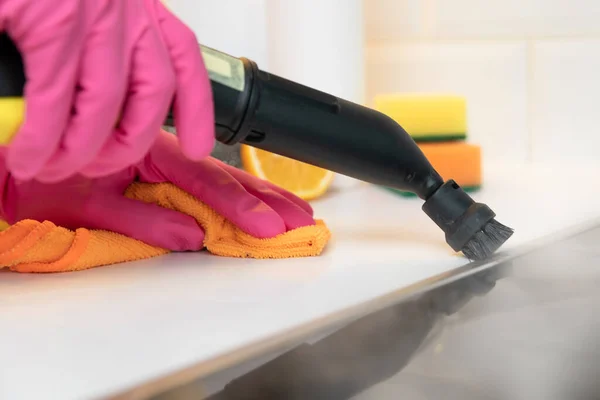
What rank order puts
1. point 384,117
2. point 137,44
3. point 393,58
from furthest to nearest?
1. point 393,58
2. point 384,117
3. point 137,44

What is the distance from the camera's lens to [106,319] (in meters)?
0.37

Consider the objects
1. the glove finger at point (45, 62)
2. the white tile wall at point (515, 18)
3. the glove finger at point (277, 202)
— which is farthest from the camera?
the white tile wall at point (515, 18)

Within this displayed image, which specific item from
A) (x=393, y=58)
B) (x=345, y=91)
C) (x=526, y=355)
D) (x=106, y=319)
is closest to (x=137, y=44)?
(x=106, y=319)

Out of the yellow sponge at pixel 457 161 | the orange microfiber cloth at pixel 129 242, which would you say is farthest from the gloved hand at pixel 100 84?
the yellow sponge at pixel 457 161

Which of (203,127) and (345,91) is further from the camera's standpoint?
(345,91)

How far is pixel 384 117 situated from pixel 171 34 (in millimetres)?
172

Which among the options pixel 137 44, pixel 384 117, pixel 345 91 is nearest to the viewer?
pixel 137 44

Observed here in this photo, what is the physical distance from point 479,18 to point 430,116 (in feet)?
0.71

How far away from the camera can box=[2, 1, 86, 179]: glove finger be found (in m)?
0.29

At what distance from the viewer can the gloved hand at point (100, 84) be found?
0.29 m

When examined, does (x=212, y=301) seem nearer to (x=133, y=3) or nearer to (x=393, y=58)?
(x=133, y=3)

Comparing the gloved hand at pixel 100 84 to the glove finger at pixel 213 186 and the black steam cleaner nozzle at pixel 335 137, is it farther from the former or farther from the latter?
the glove finger at pixel 213 186

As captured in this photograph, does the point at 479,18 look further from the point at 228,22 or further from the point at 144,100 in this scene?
the point at 144,100

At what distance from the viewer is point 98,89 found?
0.31 meters
